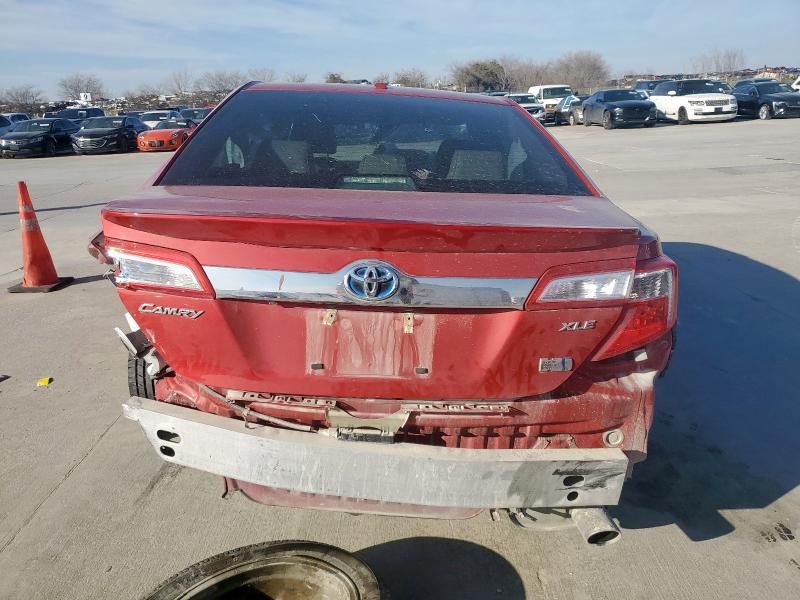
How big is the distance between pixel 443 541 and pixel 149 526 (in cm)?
129

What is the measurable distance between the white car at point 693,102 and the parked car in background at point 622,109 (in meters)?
0.89

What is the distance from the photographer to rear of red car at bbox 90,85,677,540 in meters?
2.04

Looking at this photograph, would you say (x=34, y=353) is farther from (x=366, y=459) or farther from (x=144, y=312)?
(x=366, y=459)

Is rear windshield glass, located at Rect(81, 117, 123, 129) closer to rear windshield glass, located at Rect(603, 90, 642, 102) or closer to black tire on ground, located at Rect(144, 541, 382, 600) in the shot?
rear windshield glass, located at Rect(603, 90, 642, 102)

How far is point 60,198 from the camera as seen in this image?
42.1 feet

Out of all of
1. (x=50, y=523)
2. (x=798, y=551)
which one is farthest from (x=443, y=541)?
(x=50, y=523)

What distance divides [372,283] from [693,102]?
27148mm

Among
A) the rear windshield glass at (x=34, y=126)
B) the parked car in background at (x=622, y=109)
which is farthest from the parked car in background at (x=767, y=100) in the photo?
the rear windshield glass at (x=34, y=126)

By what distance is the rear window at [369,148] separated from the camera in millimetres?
2803

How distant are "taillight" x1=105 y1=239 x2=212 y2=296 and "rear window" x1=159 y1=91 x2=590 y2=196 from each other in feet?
1.98

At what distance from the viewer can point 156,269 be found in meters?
2.15

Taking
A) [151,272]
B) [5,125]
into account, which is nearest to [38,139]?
[5,125]

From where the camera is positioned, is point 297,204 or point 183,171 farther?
point 183,171

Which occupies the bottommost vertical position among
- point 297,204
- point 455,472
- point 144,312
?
point 455,472
